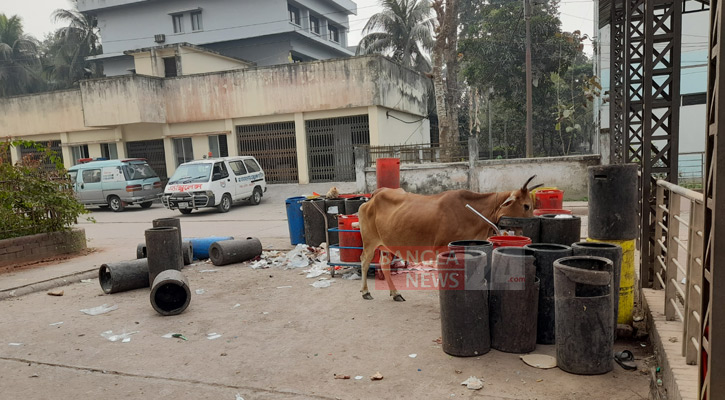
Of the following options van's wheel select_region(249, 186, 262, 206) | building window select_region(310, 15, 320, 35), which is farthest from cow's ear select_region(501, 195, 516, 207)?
building window select_region(310, 15, 320, 35)

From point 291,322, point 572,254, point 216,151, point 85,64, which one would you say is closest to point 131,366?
point 291,322

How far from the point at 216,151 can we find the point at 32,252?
14.7 meters

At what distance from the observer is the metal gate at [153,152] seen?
2492 cm

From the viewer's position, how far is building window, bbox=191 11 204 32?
3549cm

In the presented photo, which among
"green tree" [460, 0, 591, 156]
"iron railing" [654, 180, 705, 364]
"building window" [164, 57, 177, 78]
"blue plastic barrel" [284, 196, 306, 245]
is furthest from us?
"building window" [164, 57, 177, 78]

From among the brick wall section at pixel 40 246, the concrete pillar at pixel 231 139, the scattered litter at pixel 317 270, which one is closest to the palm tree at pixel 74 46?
the concrete pillar at pixel 231 139

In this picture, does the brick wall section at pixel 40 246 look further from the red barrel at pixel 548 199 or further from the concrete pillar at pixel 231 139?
the concrete pillar at pixel 231 139

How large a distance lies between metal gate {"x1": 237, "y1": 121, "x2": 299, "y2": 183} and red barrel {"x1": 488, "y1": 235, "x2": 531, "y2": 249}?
59.1ft

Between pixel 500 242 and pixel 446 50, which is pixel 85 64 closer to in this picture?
pixel 446 50

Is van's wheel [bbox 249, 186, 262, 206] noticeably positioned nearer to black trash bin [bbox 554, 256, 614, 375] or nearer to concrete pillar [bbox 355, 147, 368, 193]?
concrete pillar [bbox 355, 147, 368, 193]

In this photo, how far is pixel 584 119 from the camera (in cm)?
3256

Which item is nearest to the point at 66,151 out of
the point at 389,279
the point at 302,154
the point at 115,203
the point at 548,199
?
the point at 115,203

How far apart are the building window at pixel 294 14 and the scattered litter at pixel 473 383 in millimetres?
35233

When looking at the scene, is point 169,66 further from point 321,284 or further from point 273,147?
point 321,284
